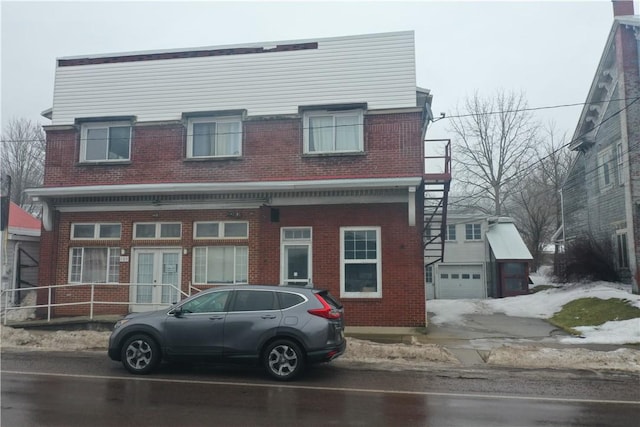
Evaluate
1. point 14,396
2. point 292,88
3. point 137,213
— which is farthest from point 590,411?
point 137,213

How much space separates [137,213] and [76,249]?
2.34 m

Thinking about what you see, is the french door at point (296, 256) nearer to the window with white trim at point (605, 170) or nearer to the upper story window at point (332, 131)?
the upper story window at point (332, 131)

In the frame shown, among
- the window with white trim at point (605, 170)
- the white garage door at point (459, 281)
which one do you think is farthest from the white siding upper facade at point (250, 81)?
the white garage door at point (459, 281)

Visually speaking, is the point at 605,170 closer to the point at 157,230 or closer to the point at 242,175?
the point at 242,175

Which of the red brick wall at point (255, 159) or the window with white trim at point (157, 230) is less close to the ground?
the red brick wall at point (255, 159)

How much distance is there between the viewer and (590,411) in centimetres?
661

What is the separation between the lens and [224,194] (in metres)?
14.4

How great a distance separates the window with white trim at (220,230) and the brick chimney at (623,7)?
1700cm

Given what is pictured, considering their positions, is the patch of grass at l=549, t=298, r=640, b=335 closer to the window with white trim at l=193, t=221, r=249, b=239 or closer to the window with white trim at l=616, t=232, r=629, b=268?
the window with white trim at l=616, t=232, r=629, b=268

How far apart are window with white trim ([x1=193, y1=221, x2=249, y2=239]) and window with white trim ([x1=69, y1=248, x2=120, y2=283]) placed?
8.78 feet

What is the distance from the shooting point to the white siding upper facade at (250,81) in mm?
14625

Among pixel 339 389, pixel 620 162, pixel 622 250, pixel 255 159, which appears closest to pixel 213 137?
pixel 255 159

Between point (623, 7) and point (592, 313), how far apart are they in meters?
12.4

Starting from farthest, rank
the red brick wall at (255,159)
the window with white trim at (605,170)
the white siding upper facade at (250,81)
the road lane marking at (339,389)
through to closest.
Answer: the window with white trim at (605,170), the white siding upper facade at (250,81), the red brick wall at (255,159), the road lane marking at (339,389)
